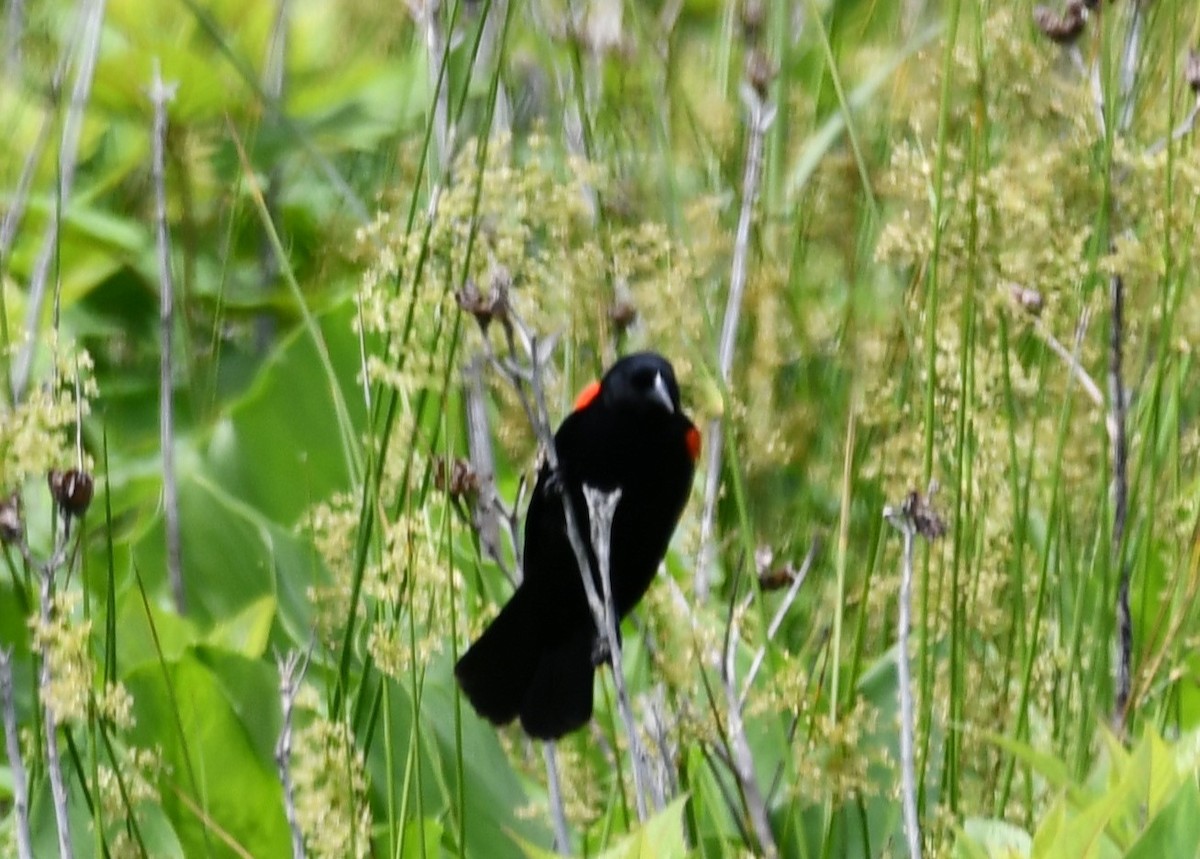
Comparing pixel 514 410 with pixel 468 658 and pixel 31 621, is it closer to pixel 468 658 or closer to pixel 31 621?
pixel 468 658

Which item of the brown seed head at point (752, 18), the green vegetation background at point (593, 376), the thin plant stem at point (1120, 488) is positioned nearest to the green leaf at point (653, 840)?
the green vegetation background at point (593, 376)

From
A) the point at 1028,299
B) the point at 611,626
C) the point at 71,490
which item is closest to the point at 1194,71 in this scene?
the point at 1028,299

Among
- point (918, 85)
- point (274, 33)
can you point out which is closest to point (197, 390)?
point (274, 33)

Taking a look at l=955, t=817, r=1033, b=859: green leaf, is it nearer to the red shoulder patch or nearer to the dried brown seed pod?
the dried brown seed pod

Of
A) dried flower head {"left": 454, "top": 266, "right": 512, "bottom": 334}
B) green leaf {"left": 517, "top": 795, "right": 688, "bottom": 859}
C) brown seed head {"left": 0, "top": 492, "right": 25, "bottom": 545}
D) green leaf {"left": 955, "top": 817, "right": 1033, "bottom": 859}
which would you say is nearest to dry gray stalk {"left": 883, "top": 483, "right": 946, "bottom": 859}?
green leaf {"left": 955, "top": 817, "right": 1033, "bottom": 859}

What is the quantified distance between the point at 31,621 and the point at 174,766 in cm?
67

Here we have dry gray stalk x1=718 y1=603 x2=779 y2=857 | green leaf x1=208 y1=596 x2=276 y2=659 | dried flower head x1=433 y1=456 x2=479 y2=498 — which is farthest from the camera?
green leaf x1=208 y1=596 x2=276 y2=659

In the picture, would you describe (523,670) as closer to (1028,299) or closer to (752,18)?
(1028,299)

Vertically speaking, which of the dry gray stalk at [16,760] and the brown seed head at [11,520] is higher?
the brown seed head at [11,520]

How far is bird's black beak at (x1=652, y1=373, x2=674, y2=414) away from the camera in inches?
62.8

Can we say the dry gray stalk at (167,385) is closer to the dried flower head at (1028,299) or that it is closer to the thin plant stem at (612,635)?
the thin plant stem at (612,635)

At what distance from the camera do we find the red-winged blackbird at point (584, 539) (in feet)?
5.20

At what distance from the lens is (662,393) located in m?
1.60

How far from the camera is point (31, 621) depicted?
3.48 ft
